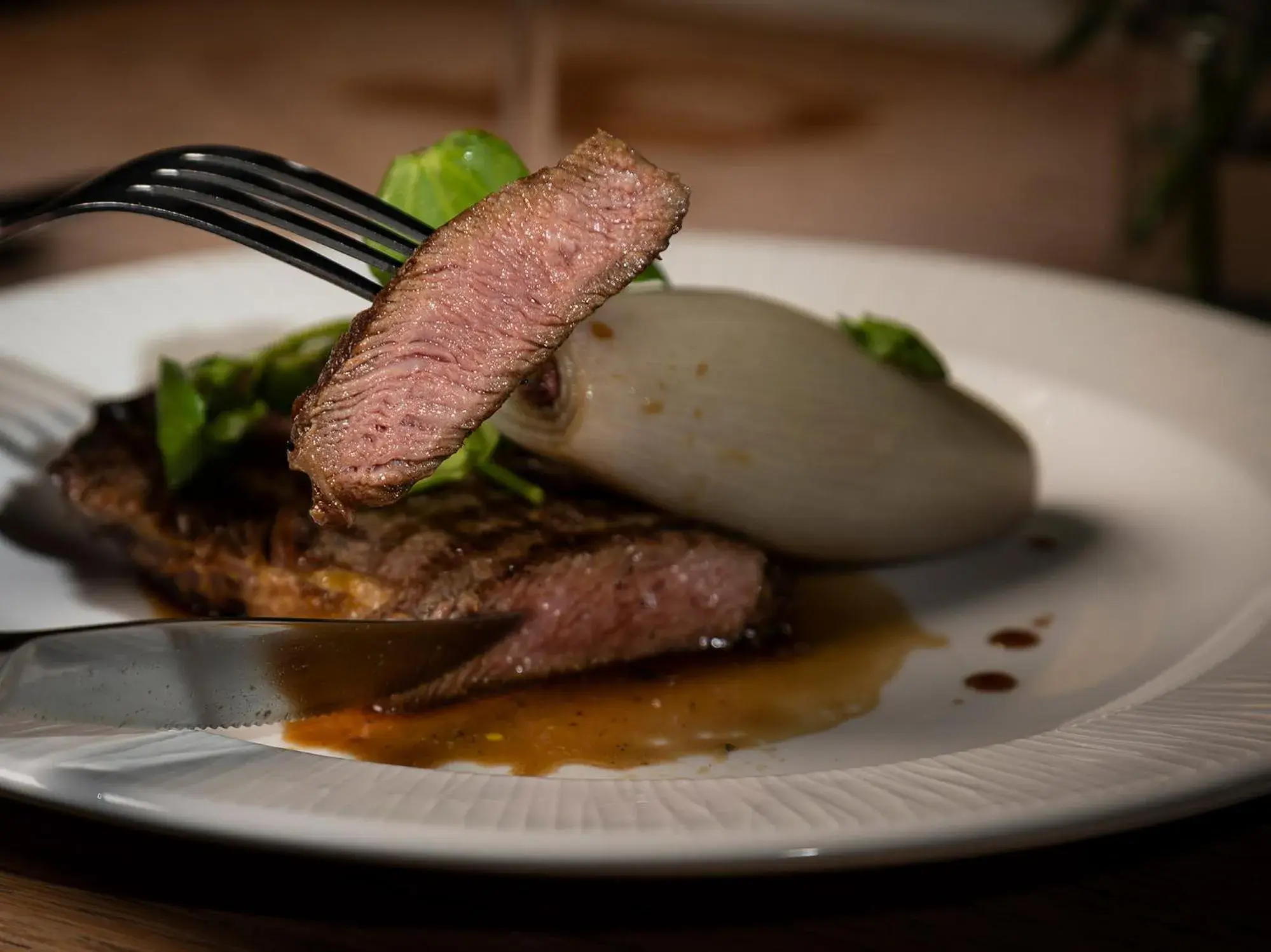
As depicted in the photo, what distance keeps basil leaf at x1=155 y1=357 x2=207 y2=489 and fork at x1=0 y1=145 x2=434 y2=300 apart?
282mm

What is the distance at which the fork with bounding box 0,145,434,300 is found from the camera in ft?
4.89

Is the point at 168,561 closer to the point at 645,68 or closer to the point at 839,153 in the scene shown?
the point at 839,153

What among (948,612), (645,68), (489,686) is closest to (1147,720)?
(948,612)

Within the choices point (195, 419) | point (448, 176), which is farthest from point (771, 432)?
point (195, 419)

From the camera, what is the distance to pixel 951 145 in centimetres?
467

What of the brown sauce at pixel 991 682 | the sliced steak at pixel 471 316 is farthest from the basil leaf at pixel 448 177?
the brown sauce at pixel 991 682

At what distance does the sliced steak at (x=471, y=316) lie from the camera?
55.2 inches

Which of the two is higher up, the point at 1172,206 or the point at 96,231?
the point at 1172,206

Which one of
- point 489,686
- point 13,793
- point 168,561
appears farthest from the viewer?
point 168,561

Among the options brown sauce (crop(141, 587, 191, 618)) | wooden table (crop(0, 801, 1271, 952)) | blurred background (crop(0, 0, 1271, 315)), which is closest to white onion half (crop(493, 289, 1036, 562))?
brown sauce (crop(141, 587, 191, 618))

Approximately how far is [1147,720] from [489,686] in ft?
2.48

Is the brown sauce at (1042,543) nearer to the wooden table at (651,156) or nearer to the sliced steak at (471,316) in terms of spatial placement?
the wooden table at (651,156)

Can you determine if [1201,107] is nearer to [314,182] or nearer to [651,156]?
[651,156]

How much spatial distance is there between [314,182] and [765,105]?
3752 millimetres
